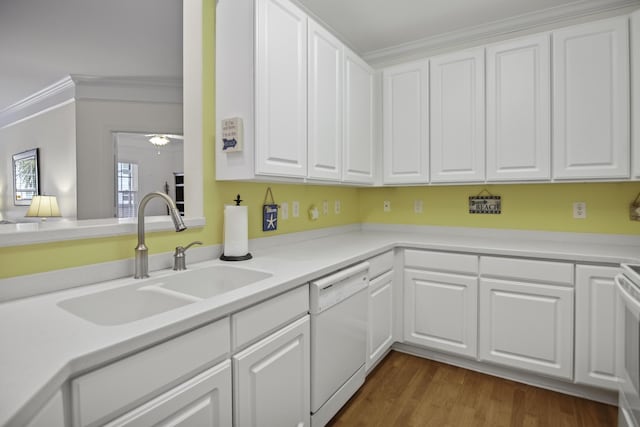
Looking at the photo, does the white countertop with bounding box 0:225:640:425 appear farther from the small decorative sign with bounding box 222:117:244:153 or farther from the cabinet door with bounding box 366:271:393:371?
the small decorative sign with bounding box 222:117:244:153

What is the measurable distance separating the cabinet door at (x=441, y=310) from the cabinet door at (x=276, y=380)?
1.17 meters

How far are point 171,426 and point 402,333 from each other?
6.21 ft

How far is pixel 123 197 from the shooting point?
463 cm

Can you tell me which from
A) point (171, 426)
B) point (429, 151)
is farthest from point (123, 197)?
point (171, 426)

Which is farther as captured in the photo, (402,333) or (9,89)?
(9,89)

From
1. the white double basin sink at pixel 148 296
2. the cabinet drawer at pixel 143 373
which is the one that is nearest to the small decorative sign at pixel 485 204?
the white double basin sink at pixel 148 296

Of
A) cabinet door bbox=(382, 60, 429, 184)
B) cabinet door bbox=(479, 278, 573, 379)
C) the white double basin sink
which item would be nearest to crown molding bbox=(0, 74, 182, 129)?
cabinet door bbox=(382, 60, 429, 184)

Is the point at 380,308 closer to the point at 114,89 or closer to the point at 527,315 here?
the point at 527,315

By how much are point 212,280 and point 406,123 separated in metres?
1.96

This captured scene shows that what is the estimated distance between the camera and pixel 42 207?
399 cm

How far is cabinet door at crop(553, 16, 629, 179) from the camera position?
2053mm

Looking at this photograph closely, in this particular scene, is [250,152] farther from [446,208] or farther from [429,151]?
[446,208]

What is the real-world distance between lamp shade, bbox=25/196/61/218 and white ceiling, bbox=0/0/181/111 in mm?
1523

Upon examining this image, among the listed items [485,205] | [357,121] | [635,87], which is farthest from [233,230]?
[635,87]
